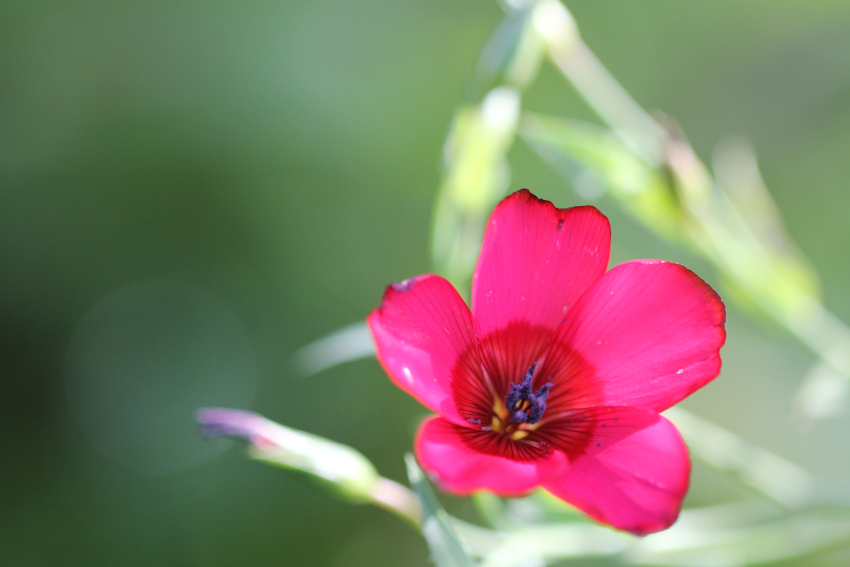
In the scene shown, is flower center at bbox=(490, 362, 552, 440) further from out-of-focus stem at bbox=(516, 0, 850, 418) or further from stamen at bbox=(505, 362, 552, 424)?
out-of-focus stem at bbox=(516, 0, 850, 418)

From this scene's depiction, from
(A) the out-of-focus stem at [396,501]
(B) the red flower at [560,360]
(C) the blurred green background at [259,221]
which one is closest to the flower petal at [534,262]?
(B) the red flower at [560,360]

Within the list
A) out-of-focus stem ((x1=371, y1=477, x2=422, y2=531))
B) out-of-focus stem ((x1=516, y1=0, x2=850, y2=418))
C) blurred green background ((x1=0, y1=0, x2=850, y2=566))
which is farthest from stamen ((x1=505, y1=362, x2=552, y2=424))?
blurred green background ((x1=0, y1=0, x2=850, y2=566))

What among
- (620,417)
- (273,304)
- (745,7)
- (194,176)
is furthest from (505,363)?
(745,7)

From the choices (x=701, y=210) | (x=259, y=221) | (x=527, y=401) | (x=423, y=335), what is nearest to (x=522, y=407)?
(x=527, y=401)

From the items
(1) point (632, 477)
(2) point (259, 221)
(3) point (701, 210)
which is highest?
→ (2) point (259, 221)

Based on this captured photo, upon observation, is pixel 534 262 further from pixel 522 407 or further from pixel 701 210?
pixel 701 210

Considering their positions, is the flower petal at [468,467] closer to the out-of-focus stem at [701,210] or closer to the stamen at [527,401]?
the stamen at [527,401]

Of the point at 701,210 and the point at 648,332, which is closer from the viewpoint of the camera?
the point at 648,332
